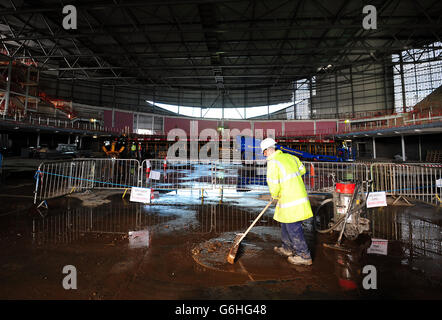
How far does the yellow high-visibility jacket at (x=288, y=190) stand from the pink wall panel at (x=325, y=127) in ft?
118

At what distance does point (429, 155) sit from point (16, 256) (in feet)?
108

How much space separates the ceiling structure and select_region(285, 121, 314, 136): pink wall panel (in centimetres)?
917

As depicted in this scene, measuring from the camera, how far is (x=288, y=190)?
266 cm

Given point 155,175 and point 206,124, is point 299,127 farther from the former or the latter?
point 155,175

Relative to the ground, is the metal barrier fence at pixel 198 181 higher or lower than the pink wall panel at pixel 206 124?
lower

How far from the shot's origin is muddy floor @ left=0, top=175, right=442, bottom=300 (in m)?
2.12

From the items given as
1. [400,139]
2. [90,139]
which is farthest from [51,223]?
[400,139]

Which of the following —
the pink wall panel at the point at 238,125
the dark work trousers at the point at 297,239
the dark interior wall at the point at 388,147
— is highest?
the pink wall panel at the point at 238,125

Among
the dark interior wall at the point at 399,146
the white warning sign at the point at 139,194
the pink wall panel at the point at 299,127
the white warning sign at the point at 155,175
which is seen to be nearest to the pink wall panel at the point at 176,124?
the pink wall panel at the point at 299,127

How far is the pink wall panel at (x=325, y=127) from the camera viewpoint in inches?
1330

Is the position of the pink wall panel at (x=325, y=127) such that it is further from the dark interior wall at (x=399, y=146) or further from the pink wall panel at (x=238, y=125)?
the pink wall panel at (x=238, y=125)

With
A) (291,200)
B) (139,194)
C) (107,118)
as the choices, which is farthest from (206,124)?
(291,200)

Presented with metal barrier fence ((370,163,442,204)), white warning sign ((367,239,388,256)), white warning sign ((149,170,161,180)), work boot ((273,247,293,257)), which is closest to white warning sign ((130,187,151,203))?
white warning sign ((149,170,161,180))

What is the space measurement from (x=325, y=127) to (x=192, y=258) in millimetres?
37419
